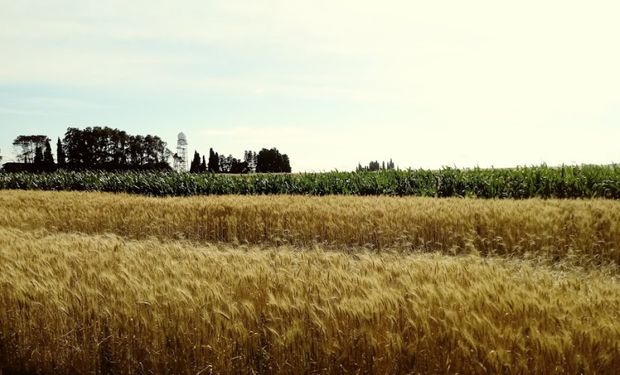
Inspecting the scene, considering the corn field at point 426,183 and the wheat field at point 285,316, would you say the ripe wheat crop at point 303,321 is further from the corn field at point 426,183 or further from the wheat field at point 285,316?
the corn field at point 426,183

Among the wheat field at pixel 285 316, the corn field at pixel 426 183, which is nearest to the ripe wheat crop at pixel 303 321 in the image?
the wheat field at pixel 285 316

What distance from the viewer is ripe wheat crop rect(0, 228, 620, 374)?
10.1 feet

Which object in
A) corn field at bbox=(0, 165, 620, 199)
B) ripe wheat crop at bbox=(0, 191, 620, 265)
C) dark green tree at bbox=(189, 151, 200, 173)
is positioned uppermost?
dark green tree at bbox=(189, 151, 200, 173)

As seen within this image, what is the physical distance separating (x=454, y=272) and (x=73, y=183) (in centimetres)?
3876

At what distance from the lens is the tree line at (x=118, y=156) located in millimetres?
79312

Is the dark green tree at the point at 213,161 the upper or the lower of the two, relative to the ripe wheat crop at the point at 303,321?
upper

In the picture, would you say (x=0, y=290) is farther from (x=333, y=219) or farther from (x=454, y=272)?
(x=333, y=219)

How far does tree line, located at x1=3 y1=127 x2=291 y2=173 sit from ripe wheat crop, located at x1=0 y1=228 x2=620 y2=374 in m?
75.1

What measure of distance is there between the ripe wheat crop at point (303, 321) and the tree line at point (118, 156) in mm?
75073

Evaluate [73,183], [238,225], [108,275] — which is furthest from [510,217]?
[73,183]

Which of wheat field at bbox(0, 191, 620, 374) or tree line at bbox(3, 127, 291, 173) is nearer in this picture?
wheat field at bbox(0, 191, 620, 374)

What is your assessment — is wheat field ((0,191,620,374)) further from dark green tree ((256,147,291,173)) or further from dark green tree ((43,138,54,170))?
dark green tree ((256,147,291,173))

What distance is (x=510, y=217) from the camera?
11.4 metres

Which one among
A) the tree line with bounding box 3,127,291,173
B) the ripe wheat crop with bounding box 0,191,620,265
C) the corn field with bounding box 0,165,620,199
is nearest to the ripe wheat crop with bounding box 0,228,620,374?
the ripe wheat crop with bounding box 0,191,620,265
